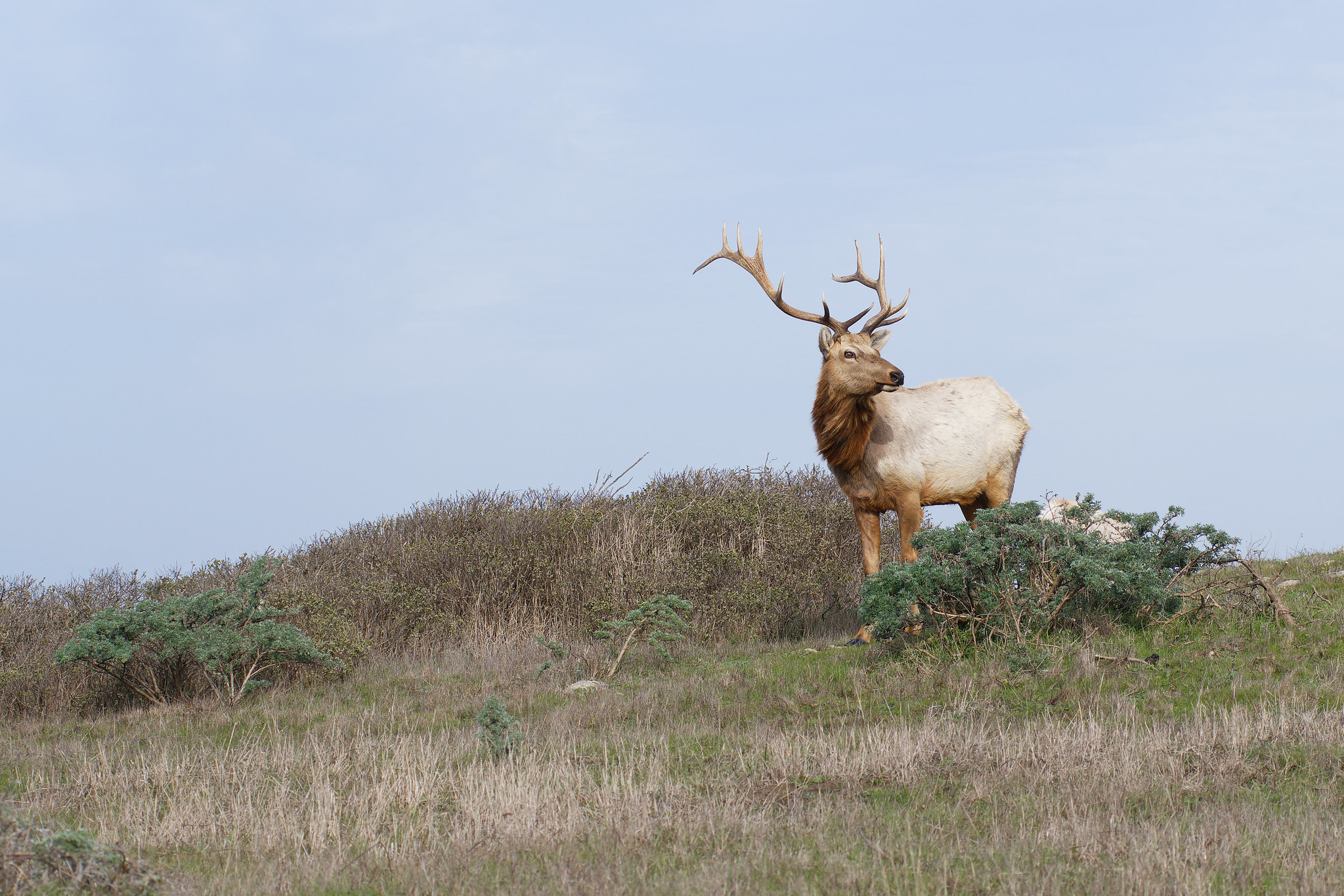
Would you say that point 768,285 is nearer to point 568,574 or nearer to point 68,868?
point 568,574

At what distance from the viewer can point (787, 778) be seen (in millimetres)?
6098

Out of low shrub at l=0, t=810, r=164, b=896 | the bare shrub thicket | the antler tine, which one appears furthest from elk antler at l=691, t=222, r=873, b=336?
low shrub at l=0, t=810, r=164, b=896

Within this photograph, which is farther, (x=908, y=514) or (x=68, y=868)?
(x=908, y=514)

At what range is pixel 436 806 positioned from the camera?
604cm

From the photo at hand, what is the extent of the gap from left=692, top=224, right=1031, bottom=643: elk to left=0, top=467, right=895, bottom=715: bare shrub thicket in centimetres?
272

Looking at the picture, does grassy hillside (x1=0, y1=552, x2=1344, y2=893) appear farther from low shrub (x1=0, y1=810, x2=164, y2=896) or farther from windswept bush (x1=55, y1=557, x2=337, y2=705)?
windswept bush (x1=55, y1=557, x2=337, y2=705)

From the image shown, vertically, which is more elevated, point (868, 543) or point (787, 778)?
point (868, 543)

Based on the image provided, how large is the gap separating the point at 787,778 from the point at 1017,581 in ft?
13.5

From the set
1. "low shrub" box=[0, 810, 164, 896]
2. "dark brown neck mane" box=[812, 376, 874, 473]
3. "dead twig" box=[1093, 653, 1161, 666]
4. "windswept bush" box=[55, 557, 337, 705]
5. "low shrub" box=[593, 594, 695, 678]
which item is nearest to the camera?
"low shrub" box=[0, 810, 164, 896]

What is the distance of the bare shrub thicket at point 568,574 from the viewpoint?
43.2 ft

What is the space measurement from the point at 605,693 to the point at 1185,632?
195 inches

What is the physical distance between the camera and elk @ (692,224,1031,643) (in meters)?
10.7

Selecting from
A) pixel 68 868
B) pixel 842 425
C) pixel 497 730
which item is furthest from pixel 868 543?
pixel 68 868

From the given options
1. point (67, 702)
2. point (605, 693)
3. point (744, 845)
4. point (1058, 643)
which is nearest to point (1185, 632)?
point (1058, 643)
